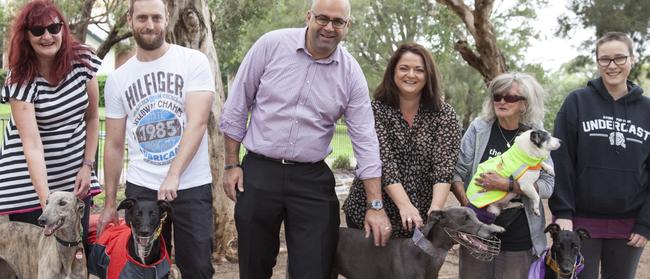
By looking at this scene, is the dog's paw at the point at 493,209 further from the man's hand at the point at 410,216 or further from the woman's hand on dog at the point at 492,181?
the man's hand at the point at 410,216

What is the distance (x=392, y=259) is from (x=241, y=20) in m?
12.9

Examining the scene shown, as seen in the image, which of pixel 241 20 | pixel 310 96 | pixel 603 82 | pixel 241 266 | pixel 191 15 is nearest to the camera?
pixel 310 96

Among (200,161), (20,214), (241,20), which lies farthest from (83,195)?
(241,20)

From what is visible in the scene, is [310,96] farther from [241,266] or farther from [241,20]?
[241,20]

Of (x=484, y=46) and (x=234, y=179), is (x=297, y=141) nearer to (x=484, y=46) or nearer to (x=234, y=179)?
(x=234, y=179)

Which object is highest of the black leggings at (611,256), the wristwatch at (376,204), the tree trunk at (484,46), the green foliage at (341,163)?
the tree trunk at (484,46)

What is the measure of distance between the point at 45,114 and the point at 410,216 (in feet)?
8.06

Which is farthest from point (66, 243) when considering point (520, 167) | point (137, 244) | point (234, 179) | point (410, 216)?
point (520, 167)

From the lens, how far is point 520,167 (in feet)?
14.7

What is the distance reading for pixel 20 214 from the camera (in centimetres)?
450

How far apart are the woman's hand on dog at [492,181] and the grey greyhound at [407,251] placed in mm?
310

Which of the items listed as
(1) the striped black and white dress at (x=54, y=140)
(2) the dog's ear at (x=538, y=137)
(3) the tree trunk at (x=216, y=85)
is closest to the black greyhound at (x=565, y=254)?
(2) the dog's ear at (x=538, y=137)

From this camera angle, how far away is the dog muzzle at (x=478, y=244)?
4.07 m

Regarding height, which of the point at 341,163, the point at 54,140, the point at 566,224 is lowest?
the point at 341,163
